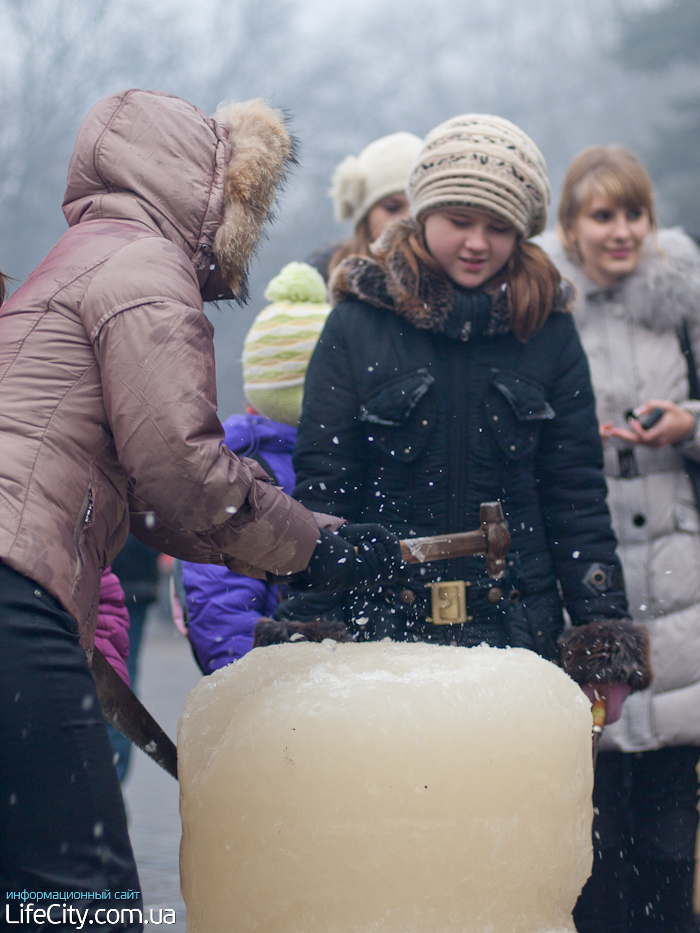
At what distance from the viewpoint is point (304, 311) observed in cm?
315

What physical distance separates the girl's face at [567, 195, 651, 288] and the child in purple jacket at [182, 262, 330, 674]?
2.72 ft

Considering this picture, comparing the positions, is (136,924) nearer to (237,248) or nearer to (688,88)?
(237,248)

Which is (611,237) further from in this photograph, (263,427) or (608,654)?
(608,654)

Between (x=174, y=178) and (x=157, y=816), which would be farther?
(x=157, y=816)

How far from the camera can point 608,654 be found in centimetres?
240

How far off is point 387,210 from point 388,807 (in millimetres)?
2434

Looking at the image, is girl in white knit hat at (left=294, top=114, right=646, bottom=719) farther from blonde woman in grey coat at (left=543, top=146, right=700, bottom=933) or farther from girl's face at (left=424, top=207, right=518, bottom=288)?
blonde woman in grey coat at (left=543, top=146, right=700, bottom=933)

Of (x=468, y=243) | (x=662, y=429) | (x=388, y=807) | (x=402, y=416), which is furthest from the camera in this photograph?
(x=662, y=429)

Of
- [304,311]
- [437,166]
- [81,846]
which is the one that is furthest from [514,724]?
[304,311]

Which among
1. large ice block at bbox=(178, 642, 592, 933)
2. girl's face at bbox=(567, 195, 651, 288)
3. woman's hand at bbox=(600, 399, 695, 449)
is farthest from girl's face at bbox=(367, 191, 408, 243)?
large ice block at bbox=(178, 642, 592, 933)

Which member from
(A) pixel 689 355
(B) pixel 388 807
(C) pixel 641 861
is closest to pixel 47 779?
(B) pixel 388 807

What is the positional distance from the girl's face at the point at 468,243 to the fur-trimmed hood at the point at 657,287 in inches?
24.8

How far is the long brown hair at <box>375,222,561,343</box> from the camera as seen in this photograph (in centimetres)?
253

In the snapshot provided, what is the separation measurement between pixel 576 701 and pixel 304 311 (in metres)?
1.62
